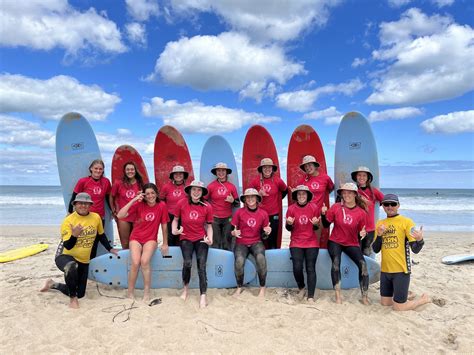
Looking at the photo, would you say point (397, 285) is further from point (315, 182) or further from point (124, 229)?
point (124, 229)

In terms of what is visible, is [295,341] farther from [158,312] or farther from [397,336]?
[158,312]

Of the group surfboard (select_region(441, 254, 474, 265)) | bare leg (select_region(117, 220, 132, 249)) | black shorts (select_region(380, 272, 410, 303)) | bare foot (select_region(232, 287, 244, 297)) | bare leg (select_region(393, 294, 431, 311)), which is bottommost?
surfboard (select_region(441, 254, 474, 265))

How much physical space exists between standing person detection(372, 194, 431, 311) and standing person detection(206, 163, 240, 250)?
182 cm

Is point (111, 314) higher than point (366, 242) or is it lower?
lower

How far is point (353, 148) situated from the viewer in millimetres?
4910

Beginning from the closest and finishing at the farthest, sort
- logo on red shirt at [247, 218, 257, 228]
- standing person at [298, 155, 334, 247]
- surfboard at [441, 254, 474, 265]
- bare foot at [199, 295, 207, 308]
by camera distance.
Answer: bare foot at [199, 295, 207, 308] < logo on red shirt at [247, 218, 257, 228] < standing person at [298, 155, 334, 247] < surfboard at [441, 254, 474, 265]

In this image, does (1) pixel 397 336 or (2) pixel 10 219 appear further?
(2) pixel 10 219

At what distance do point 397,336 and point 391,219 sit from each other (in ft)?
3.64

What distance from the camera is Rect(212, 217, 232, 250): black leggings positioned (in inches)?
171

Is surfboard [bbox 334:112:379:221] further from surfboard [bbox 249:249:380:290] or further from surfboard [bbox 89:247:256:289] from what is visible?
surfboard [bbox 89:247:256:289]

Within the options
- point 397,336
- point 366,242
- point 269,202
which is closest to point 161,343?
point 397,336

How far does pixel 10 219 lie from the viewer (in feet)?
40.8

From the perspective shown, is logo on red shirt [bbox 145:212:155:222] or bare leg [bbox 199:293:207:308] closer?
bare leg [bbox 199:293:207:308]

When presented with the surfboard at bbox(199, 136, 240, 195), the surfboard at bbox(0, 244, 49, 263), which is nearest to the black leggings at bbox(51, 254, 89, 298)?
the surfboard at bbox(199, 136, 240, 195)
